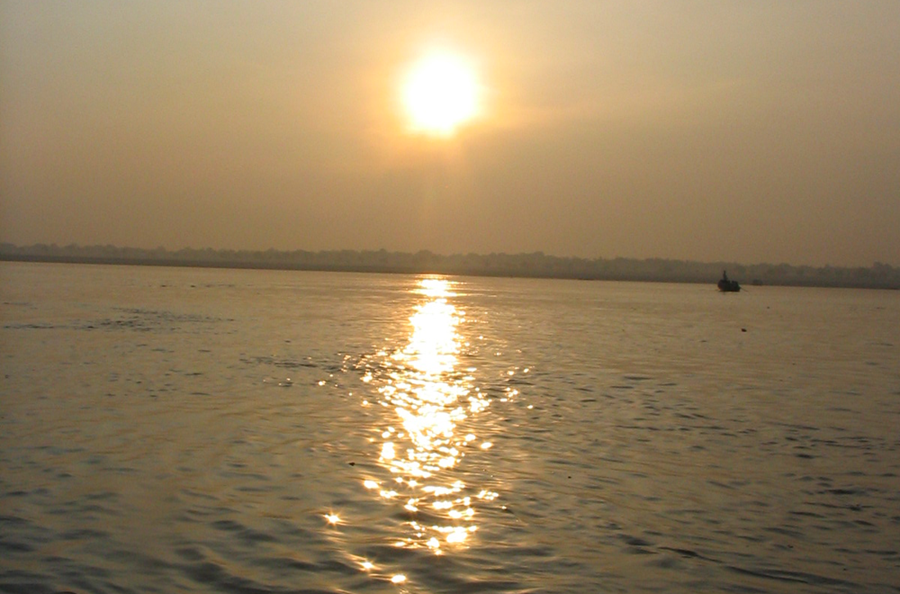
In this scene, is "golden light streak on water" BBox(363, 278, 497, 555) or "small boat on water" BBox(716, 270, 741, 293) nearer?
"golden light streak on water" BBox(363, 278, 497, 555)

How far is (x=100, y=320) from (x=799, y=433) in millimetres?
33136

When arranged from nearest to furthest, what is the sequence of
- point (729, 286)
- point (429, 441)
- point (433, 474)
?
point (433, 474)
point (429, 441)
point (729, 286)

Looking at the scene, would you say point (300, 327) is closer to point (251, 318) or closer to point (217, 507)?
point (251, 318)

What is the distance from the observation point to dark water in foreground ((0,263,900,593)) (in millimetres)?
9219

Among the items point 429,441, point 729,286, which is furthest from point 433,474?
point 729,286

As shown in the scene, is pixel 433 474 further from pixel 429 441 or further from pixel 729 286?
pixel 729 286

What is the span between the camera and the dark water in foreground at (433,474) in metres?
9.22

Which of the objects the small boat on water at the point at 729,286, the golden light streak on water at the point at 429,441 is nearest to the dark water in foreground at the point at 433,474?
the golden light streak on water at the point at 429,441

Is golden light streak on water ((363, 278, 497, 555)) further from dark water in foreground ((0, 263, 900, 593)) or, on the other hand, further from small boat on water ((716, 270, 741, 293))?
small boat on water ((716, 270, 741, 293))

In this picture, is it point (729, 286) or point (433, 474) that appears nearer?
point (433, 474)

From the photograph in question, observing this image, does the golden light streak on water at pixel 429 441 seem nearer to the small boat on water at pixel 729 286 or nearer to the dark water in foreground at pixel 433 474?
the dark water in foreground at pixel 433 474

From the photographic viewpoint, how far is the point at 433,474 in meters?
13.3

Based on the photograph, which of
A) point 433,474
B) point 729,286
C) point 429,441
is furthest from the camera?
point 729,286

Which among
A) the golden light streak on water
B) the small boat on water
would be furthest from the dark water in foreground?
the small boat on water
